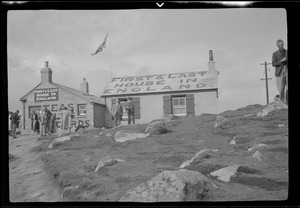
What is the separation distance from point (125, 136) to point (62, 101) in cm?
115

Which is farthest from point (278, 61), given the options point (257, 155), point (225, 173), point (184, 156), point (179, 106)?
point (184, 156)

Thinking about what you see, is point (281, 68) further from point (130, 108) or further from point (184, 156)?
point (130, 108)

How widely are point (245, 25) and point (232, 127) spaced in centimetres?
158

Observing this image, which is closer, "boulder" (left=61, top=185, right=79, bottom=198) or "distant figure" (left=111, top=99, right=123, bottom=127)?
"boulder" (left=61, top=185, right=79, bottom=198)

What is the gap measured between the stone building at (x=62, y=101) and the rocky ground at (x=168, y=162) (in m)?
0.24

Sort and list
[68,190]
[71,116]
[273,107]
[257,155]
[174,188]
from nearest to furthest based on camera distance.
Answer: [174,188]
[68,190]
[257,155]
[273,107]
[71,116]

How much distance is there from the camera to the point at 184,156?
13.3 feet

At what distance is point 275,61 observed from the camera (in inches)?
161

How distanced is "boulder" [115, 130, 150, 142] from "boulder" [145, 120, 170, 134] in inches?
4.3

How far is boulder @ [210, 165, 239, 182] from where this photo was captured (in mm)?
3870

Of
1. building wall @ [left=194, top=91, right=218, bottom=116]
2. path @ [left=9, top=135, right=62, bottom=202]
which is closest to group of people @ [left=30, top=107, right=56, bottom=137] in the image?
path @ [left=9, top=135, right=62, bottom=202]

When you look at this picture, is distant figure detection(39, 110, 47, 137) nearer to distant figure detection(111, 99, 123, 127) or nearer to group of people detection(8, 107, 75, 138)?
group of people detection(8, 107, 75, 138)
